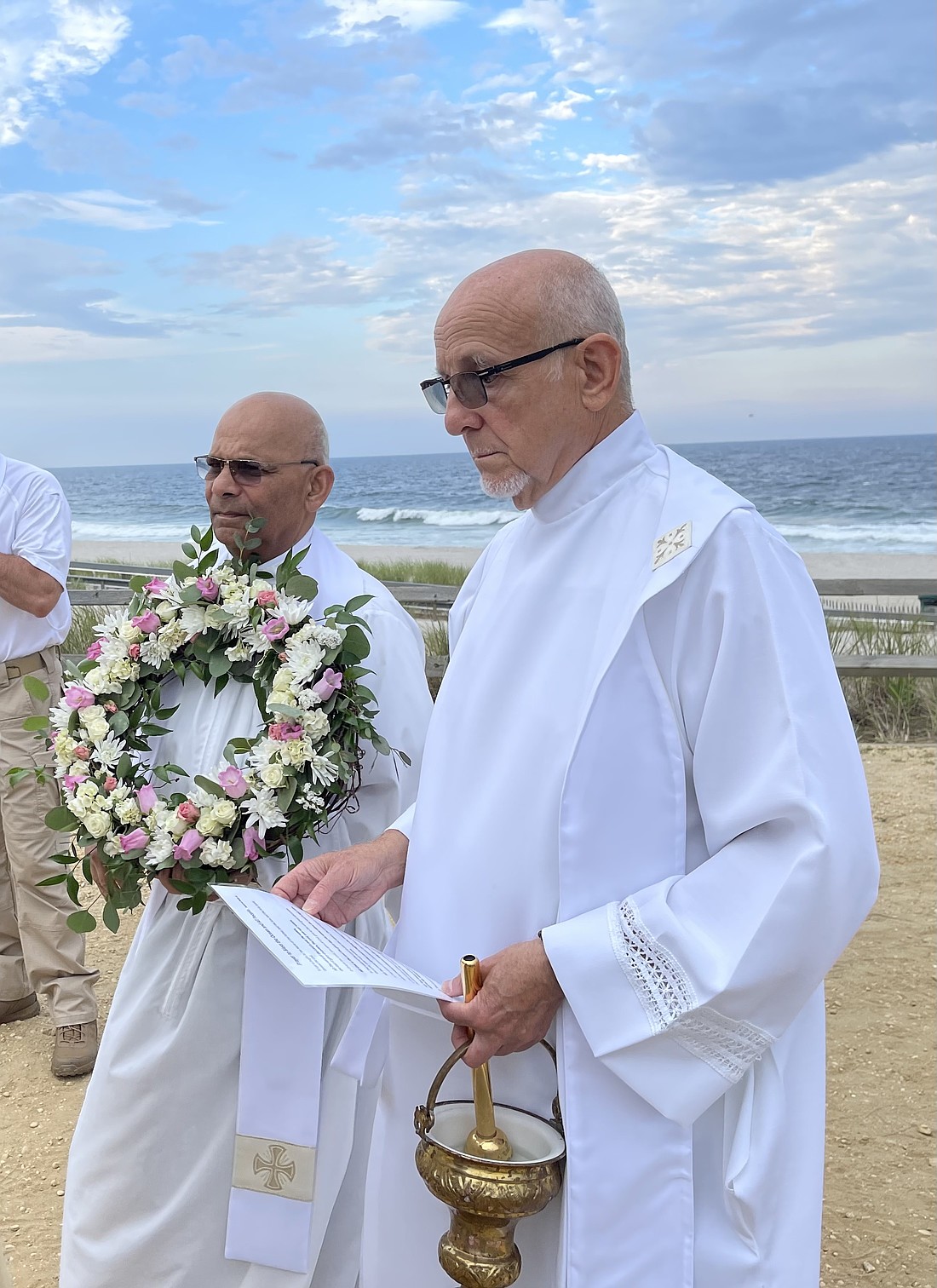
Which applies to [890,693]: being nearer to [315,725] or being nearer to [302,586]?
[302,586]

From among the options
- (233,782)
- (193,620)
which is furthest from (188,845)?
(193,620)

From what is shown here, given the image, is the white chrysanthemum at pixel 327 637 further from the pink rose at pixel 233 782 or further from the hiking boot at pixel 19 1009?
the hiking boot at pixel 19 1009

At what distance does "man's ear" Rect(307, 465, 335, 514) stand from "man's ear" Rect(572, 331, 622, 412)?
1.32 metres

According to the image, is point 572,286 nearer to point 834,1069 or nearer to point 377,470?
point 834,1069

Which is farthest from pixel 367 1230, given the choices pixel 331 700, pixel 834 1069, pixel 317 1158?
pixel 834 1069

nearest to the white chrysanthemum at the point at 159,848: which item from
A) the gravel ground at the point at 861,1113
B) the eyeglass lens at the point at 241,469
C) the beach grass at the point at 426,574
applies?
the eyeglass lens at the point at 241,469

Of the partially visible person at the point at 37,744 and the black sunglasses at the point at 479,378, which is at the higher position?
the black sunglasses at the point at 479,378

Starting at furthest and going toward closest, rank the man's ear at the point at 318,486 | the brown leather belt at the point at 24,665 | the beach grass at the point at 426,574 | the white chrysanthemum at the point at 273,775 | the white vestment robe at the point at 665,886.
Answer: the beach grass at the point at 426,574 → the brown leather belt at the point at 24,665 → the man's ear at the point at 318,486 → the white chrysanthemum at the point at 273,775 → the white vestment robe at the point at 665,886

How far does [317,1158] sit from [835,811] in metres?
1.84

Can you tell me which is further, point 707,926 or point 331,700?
point 331,700

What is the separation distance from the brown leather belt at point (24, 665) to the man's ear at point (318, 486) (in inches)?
94.2

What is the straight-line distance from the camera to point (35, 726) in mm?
3400

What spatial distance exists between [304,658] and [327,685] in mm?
87

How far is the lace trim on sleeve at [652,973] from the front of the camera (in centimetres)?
195
